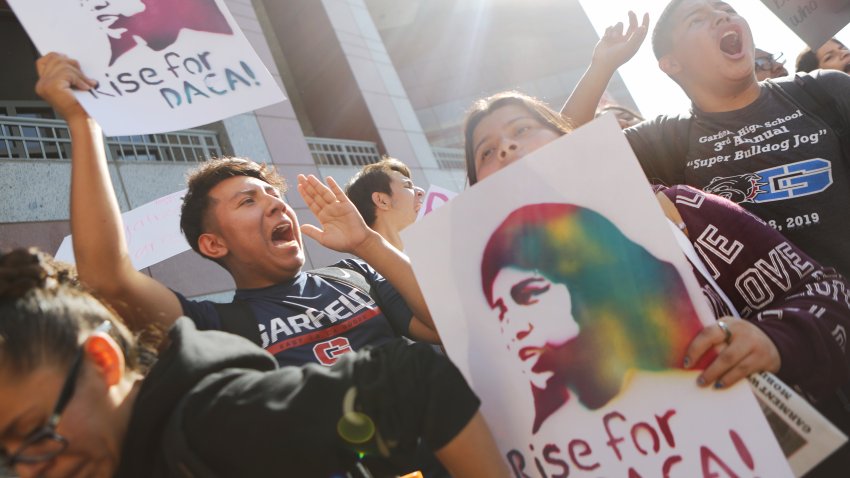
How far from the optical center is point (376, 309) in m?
1.74

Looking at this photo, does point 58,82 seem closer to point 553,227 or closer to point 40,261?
point 40,261

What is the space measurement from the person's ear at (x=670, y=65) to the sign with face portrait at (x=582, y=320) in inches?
45.5

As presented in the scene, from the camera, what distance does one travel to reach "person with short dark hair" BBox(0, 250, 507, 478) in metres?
0.89

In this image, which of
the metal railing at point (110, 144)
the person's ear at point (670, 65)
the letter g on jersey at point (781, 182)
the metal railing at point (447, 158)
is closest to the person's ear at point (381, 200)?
the person's ear at point (670, 65)

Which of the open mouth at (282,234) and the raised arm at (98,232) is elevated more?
the raised arm at (98,232)

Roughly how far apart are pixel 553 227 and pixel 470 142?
758 millimetres

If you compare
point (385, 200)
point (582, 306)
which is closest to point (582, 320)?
point (582, 306)

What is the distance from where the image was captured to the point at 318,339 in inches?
62.6

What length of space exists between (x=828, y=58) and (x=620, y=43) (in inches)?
73.1

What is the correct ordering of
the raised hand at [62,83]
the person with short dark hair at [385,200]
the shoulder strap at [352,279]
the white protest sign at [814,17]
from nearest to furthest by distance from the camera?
the raised hand at [62,83], the shoulder strap at [352,279], the white protest sign at [814,17], the person with short dark hair at [385,200]

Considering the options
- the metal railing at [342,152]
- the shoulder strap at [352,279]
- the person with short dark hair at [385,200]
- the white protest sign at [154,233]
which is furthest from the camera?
the metal railing at [342,152]

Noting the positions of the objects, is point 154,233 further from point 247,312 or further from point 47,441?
point 47,441

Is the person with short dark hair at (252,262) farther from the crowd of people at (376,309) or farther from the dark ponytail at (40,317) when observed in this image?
the dark ponytail at (40,317)

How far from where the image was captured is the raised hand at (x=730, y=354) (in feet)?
2.85
